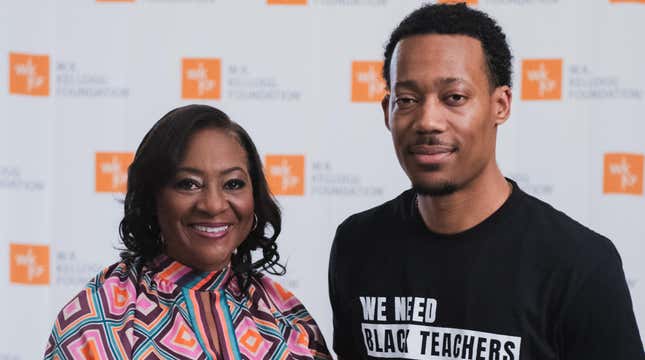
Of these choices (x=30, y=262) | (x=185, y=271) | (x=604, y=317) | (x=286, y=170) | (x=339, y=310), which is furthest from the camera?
(x=30, y=262)

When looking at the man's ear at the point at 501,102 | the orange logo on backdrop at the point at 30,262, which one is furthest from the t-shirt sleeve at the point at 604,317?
the orange logo on backdrop at the point at 30,262

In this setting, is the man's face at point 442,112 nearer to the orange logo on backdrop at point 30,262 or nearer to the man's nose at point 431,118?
the man's nose at point 431,118

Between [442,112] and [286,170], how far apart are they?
4.98 ft

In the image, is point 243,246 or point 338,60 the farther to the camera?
point 338,60

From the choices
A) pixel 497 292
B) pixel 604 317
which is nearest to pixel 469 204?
pixel 497 292

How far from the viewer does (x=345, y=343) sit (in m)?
1.59

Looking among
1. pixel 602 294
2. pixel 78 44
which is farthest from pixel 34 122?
pixel 602 294

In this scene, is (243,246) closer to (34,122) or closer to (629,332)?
(629,332)

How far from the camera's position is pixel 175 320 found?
1.39 meters

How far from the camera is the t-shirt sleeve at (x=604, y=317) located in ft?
4.14

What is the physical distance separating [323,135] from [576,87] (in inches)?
37.8

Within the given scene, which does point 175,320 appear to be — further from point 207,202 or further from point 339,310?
point 339,310

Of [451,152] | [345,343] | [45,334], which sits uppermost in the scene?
[451,152]

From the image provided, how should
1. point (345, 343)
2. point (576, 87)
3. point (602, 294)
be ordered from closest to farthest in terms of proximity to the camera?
point (602, 294), point (345, 343), point (576, 87)
